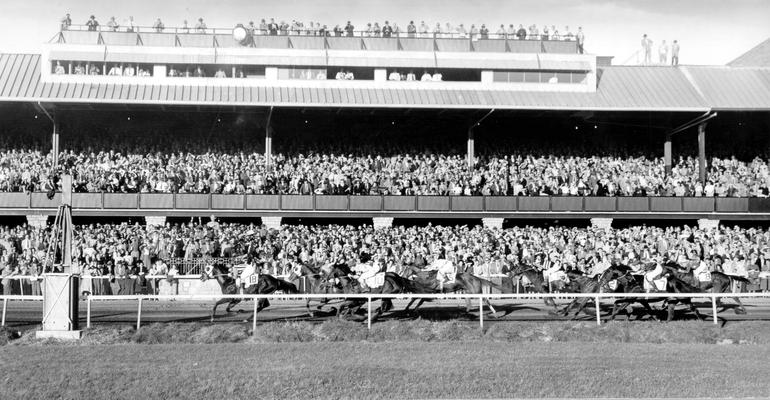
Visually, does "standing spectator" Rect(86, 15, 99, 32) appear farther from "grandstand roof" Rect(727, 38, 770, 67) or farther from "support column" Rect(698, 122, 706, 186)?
"grandstand roof" Rect(727, 38, 770, 67)

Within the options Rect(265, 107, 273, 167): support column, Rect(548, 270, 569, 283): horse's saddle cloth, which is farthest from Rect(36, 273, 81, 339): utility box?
Rect(265, 107, 273, 167): support column

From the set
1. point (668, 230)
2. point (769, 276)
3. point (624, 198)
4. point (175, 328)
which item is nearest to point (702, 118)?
point (624, 198)

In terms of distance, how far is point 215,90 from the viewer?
3675 cm

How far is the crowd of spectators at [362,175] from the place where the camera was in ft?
111

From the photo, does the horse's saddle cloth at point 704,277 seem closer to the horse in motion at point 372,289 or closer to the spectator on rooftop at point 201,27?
the horse in motion at point 372,289

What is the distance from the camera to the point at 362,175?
34844mm

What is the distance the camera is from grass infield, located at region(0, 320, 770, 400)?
12406mm

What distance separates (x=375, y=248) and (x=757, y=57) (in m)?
35.7

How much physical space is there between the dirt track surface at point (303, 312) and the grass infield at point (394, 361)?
5.98ft

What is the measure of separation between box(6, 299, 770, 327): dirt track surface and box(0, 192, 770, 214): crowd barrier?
1046 centimetres

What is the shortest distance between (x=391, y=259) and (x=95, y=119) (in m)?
18.2

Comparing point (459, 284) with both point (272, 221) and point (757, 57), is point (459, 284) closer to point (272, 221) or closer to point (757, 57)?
point (272, 221)

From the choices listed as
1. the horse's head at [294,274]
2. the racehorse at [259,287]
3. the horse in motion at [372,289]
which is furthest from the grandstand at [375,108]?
the horse in motion at [372,289]

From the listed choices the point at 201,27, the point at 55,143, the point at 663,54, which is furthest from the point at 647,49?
the point at 55,143
